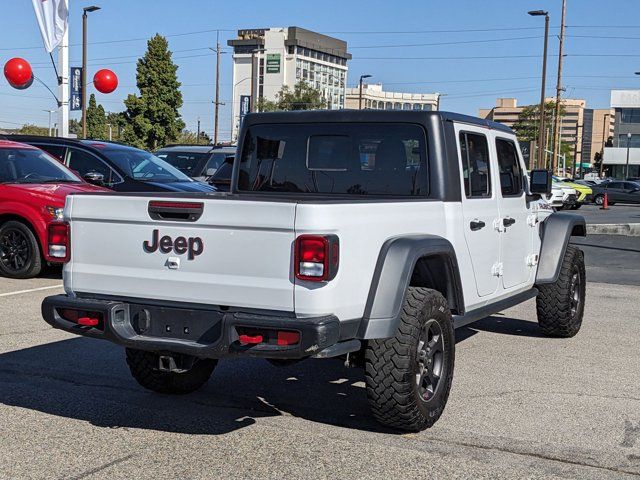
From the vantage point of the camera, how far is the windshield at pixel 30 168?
1158cm

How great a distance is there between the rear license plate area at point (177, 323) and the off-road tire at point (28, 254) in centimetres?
675

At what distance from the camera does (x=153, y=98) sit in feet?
193

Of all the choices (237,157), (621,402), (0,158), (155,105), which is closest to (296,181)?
(237,157)

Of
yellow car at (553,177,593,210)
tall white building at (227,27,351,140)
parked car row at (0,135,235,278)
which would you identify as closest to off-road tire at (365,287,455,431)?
parked car row at (0,135,235,278)

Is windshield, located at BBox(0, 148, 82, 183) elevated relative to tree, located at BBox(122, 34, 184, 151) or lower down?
lower down

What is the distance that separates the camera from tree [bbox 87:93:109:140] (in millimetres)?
106625

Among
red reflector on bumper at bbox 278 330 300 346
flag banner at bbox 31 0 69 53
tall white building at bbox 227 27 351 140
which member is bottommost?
red reflector on bumper at bbox 278 330 300 346

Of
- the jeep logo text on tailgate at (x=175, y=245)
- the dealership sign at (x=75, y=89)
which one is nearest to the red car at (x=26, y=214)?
the jeep logo text on tailgate at (x=175, y=245)

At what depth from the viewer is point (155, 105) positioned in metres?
58.8

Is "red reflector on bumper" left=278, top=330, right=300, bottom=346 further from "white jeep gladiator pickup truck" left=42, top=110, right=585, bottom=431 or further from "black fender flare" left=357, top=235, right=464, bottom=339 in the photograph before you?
"black fender flare" left=357, top=235, right=464, bottom=339

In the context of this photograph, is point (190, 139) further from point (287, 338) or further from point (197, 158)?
point (287, 338)

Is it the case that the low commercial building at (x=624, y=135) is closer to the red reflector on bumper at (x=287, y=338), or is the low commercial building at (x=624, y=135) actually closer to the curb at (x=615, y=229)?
the curb at (x=615, y=229)

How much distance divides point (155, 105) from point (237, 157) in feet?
177

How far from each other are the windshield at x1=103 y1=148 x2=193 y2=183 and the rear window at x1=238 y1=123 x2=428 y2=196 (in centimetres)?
699
